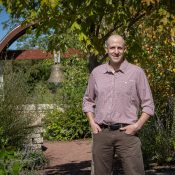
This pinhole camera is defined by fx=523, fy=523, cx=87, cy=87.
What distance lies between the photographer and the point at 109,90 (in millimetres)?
4547

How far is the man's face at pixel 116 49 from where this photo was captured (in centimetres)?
454

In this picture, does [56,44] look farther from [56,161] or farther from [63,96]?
[63,96]

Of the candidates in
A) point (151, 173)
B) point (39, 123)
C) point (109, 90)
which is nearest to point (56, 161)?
point (39, 123)

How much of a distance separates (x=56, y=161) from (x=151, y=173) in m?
2.65

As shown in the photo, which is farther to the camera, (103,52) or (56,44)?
(56,44)

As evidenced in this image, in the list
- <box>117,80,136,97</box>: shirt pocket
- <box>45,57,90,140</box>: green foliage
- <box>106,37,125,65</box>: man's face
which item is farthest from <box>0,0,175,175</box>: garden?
<box>117,80,136,97</box>: shirt pocket

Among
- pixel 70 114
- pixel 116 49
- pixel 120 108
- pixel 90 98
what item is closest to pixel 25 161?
pixel 90 98

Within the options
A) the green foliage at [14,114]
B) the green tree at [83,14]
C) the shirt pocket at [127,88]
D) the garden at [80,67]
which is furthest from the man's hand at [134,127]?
the green foliage at [14,114]

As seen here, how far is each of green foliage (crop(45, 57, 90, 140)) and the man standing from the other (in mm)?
9152

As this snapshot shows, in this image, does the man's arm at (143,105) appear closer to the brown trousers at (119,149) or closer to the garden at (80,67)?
the brown trousers at (119,149)

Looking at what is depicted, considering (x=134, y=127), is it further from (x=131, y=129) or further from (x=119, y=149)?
(x=119, y=149)

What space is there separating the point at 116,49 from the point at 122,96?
1.35 feet

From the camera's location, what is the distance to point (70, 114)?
46.0 ft

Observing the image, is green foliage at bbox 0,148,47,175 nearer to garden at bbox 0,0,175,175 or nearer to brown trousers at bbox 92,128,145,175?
garden at bbox 0,0,175,175
